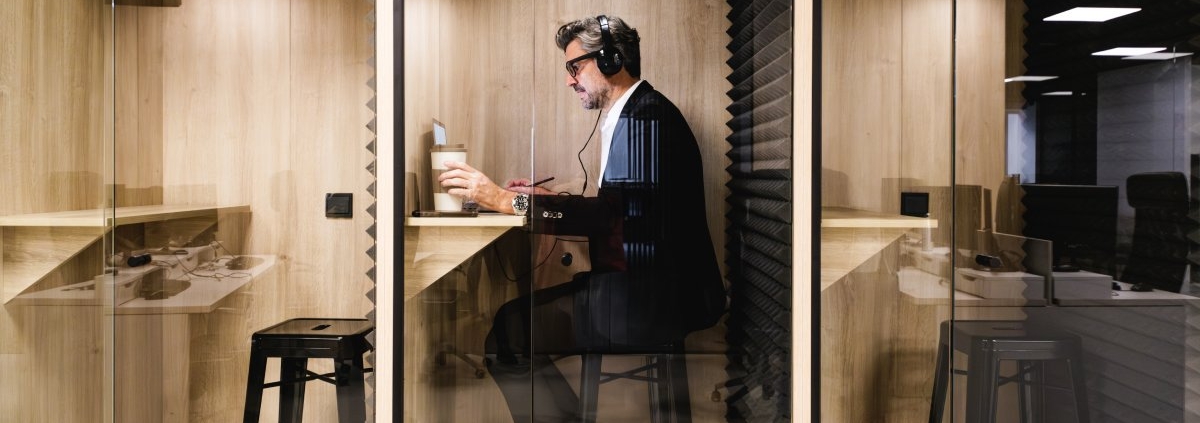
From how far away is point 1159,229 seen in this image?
1.37 m

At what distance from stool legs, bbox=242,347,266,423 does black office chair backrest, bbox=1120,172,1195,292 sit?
2354mm

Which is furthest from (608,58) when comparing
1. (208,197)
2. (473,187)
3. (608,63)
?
(208,197)

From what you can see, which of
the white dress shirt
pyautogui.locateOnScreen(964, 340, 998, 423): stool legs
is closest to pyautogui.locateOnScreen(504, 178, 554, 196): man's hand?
the white dress shirt

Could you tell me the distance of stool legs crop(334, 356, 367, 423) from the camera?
2.00 meters

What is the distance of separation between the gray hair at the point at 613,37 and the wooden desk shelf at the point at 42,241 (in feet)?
4.72

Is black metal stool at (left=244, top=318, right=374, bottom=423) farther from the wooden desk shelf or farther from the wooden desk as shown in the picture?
the wooden desk shelf

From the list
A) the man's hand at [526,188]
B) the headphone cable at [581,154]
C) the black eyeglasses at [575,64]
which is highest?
the black eyeglasses at [575,64]

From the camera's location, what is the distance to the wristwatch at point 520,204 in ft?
6.11

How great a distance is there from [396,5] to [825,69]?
1290 mm

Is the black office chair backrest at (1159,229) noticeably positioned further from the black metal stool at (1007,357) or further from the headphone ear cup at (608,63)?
the headphone ear cup at (608,63)

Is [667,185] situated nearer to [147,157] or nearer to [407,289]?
[407,289]

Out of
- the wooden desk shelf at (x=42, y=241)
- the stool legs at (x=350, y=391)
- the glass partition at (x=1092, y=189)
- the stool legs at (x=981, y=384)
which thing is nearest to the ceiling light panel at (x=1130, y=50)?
the glass partition at (x=1092, y=189)

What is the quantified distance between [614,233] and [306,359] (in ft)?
3.67

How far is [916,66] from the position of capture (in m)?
1.81
